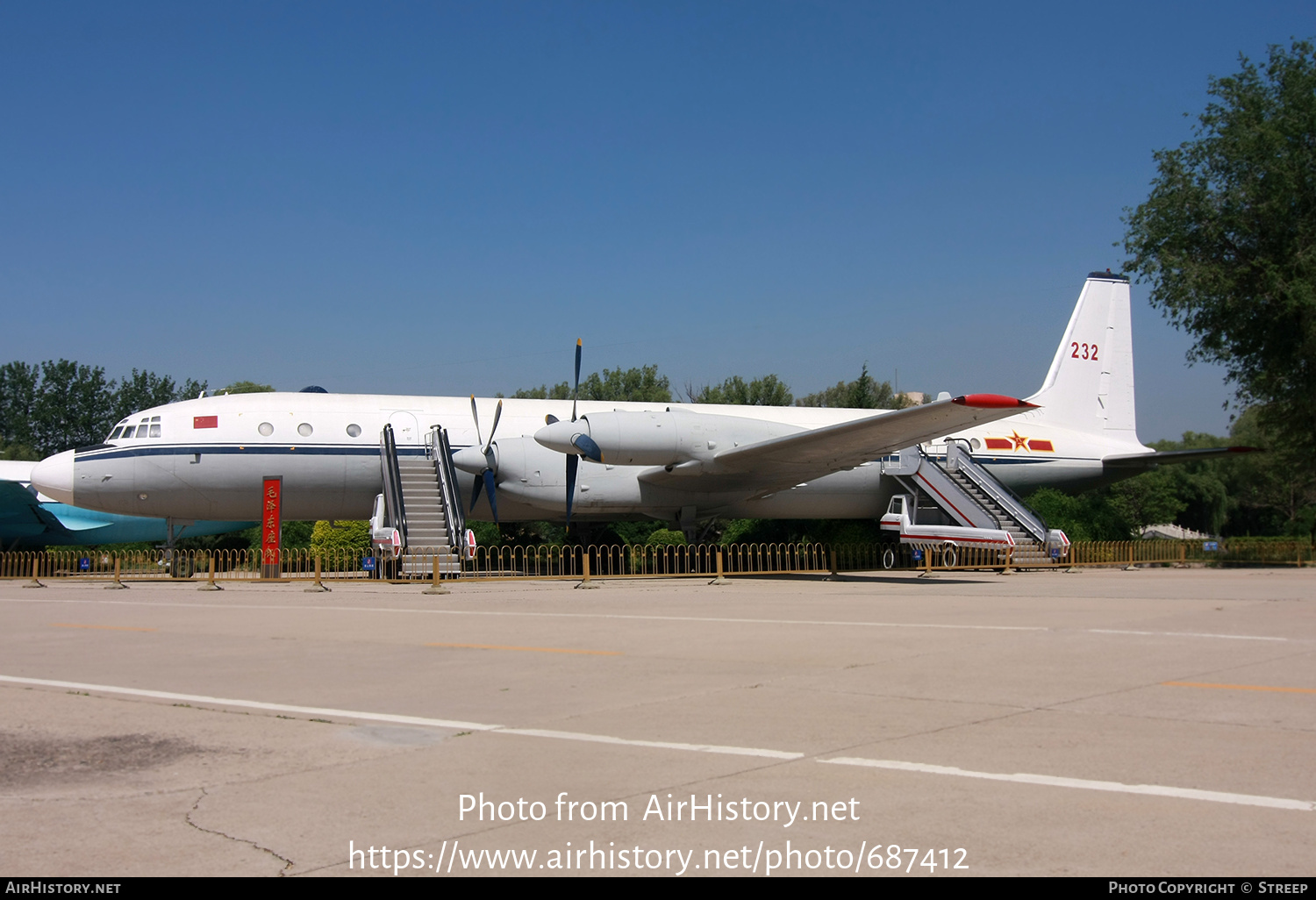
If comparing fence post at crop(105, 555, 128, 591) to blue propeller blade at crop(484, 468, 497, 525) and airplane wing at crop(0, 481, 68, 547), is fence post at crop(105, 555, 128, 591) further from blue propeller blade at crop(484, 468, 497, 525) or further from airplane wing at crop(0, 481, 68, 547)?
airplane wing at crop(0, 481, 68, 547)

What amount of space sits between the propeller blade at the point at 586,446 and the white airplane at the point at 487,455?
0.03 metres

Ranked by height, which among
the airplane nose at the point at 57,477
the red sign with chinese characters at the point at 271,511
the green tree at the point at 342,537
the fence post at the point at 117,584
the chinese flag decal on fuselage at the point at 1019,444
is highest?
the chinese flag decal on fuselage at the point at 1019,444

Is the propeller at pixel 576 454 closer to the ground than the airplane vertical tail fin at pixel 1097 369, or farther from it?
closer to the ground

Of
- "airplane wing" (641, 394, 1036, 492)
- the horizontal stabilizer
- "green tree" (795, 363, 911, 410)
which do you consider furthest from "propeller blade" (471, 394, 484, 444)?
"green tree" (795, 363, 911, 410)

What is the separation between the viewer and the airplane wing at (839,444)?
62.2 feet

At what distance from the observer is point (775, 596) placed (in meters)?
15.5

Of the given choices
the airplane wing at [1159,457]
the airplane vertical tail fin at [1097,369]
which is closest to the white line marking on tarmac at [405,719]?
the airplane wing at [1159,457]

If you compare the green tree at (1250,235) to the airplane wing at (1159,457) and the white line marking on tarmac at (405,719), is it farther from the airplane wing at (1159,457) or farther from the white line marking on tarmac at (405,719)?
the white line marking on tarmac at (405,719)

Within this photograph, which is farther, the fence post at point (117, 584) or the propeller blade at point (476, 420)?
the propeller blade at point (476, 420)

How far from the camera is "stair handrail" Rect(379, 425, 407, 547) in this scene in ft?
70.7

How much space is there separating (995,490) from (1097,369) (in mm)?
8038

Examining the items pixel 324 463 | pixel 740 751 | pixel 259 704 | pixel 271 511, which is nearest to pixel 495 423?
pixel 324 463

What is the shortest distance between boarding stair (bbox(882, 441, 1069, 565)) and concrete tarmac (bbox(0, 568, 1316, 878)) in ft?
44.9

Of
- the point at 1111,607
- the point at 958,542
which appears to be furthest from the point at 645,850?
the point at 958,542
